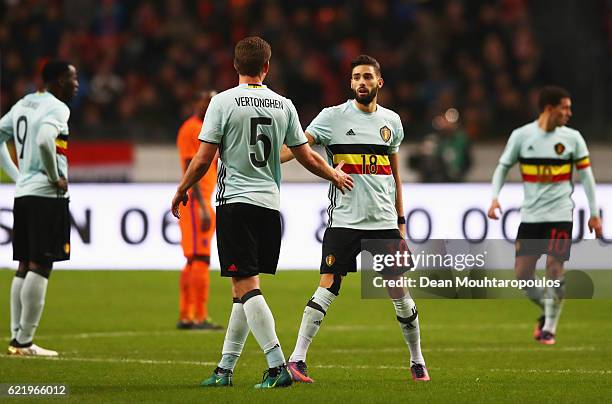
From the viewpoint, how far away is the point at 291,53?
74.0 feet

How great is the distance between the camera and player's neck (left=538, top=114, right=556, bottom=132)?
446 inches

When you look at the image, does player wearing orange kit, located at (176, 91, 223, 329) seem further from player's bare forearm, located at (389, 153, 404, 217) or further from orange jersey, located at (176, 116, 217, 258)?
player's bare forearm, located at (389, 153, 404, 217)

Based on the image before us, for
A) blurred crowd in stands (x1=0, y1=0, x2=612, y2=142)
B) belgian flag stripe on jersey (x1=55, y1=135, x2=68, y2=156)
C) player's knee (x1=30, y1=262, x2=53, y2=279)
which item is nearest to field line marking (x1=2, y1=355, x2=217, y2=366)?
player's knee (x1=30, y1=262, x2=53, y2=279)


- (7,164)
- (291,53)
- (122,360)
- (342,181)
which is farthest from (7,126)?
(291,53)

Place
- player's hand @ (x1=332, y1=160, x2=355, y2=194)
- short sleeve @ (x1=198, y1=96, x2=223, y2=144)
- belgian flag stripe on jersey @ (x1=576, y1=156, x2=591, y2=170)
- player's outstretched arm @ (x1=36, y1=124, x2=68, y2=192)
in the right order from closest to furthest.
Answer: short sleeve @ (x1=198, y1=96, x2=223, y2=144), player's hand @ (x1=332, y1=160, x2=355, y2=194), player's outstretched arm @ (x1=36, y1=124, x2=68, y2=192), belgian flag stripe on jersey @ (x1=576, y1=156, x2=591, y2=170)

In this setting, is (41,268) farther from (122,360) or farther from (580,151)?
(580,151)

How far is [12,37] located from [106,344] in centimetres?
1335

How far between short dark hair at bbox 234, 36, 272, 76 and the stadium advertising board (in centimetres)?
872

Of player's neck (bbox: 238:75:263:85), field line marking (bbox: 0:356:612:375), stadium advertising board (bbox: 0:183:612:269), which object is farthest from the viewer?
stadium advertising board (bbox: 0:183:612:269)

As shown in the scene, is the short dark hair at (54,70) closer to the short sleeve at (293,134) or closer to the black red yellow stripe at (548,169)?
the short sleeve at (293,134)

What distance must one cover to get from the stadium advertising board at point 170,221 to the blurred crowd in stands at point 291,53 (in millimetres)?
3891

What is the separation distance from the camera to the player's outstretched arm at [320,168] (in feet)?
25.8

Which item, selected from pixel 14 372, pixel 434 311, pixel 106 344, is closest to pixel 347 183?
pixel 14 372

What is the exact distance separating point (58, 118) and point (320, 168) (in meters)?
2.76
